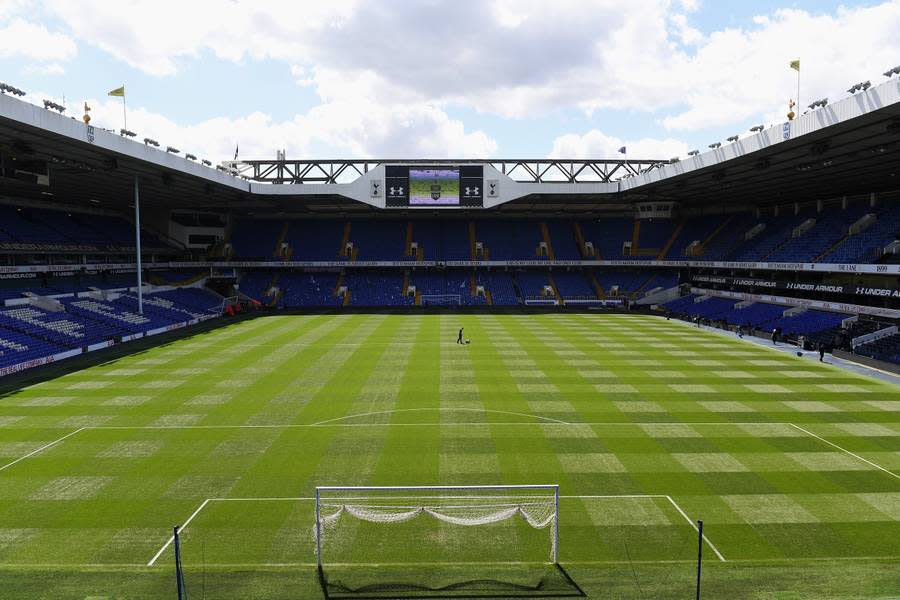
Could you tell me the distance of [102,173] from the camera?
131 feet

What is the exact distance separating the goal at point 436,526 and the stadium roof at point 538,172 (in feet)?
83.0

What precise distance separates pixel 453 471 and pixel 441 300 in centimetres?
4841

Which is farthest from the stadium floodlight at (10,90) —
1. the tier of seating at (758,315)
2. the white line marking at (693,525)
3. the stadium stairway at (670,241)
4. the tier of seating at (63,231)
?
the stadium stairway at (670,241)

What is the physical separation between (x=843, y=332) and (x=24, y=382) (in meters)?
49.6

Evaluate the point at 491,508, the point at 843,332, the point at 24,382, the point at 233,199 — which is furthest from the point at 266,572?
the point at 233,199

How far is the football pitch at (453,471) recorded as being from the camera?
1055 cm

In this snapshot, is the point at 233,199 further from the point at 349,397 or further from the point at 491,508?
the point at 491,508

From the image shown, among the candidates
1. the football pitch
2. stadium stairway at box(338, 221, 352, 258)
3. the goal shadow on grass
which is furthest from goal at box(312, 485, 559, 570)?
stadium stairway at box(338, 221, 352, 258)

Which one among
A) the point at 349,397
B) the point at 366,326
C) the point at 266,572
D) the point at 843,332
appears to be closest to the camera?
the point at 266,572

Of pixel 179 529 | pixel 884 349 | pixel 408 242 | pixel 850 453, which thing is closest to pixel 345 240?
pixel 408 242

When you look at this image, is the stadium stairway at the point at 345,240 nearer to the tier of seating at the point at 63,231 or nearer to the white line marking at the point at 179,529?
the tier of seating at the point at 63,231

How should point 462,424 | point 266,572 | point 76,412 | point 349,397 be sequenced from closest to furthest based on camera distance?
point 266,572 < point 462,424 < point 76,412 < point 349,397

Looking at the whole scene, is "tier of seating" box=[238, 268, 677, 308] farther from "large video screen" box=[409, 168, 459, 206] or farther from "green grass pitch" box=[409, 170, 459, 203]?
"green grass pitch" box=[409, 170, 459, 203]

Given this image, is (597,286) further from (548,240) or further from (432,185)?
(432,185)
